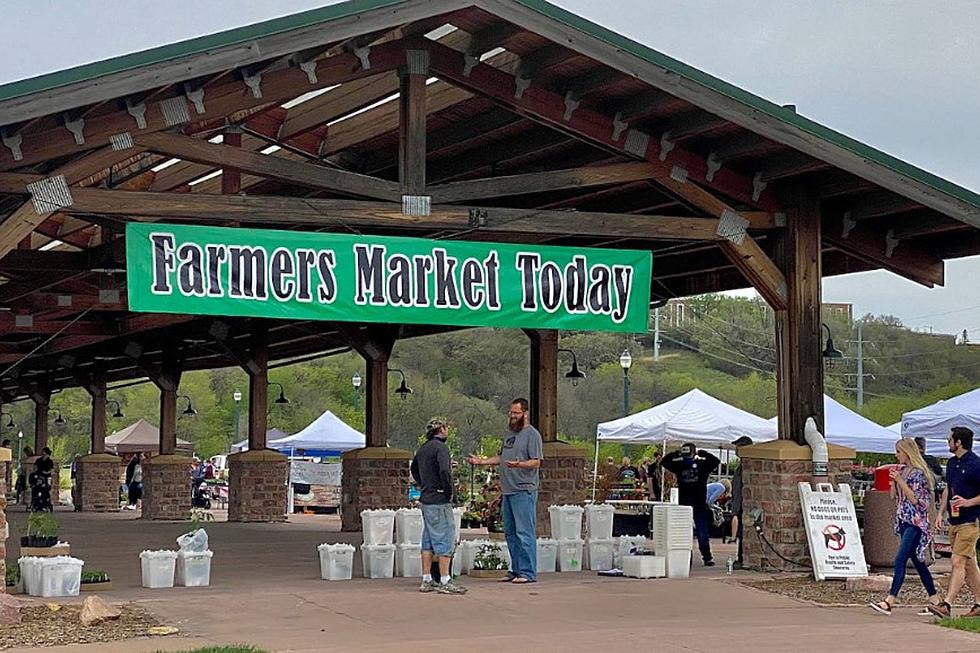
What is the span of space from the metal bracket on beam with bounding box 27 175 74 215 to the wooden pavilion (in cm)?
2

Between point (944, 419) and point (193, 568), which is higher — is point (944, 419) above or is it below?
above

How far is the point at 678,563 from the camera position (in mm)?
13328

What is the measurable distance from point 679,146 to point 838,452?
3434 millimetres

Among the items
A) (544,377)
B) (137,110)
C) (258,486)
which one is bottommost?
(258,486)

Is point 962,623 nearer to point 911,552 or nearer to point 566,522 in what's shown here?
point 911,552

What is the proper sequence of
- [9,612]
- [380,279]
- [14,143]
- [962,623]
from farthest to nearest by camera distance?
[380,279] < [14,143] < [962,623] < [9,612]

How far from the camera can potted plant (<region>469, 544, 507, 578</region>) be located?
13055 millimetres

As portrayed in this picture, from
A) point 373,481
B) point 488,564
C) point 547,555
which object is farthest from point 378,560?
point 373,481

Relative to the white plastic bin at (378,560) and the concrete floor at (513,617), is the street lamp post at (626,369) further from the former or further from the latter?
the white plastic bin at (378,560)

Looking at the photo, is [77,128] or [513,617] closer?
[513,617]

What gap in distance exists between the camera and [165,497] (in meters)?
27.4

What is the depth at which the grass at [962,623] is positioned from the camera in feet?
32.3

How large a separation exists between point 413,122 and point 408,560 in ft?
14.0

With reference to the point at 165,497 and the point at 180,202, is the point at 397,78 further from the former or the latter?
the point at 165,497
